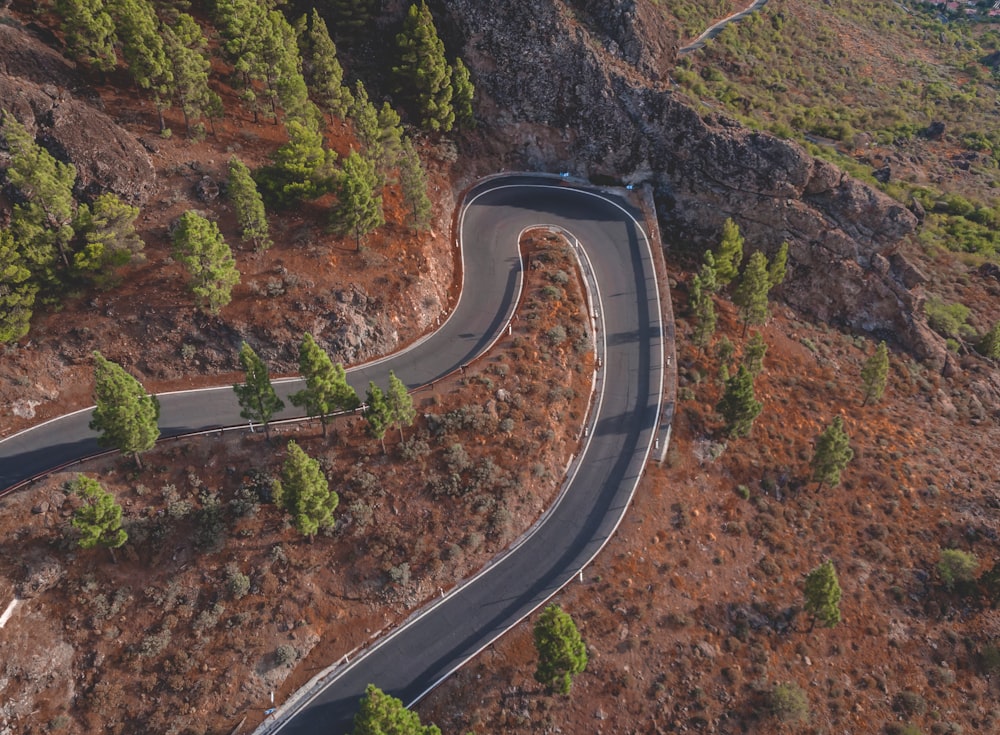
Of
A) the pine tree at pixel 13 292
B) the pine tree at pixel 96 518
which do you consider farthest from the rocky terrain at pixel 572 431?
the pine tree at pixel 96 518

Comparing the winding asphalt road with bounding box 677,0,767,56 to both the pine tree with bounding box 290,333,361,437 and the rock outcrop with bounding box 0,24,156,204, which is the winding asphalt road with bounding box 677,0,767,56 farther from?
the pine tree with bounding box 290,333,361,437

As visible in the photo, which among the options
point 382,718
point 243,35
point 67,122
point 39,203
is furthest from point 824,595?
point 67,122

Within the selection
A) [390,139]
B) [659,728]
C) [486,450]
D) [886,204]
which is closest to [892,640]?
[659,728]

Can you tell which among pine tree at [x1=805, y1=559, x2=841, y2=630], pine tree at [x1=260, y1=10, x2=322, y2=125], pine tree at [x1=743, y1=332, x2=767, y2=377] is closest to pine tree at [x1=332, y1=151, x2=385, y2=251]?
pine tree at [x1=260, y1=10, x2=322, y2=125]

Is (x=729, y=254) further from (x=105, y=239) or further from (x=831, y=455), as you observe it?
(x=105, y=239)

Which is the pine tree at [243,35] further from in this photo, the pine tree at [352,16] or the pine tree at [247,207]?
the pine tree at [247,207]

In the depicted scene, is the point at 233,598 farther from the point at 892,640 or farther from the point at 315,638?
the point at 892,640
